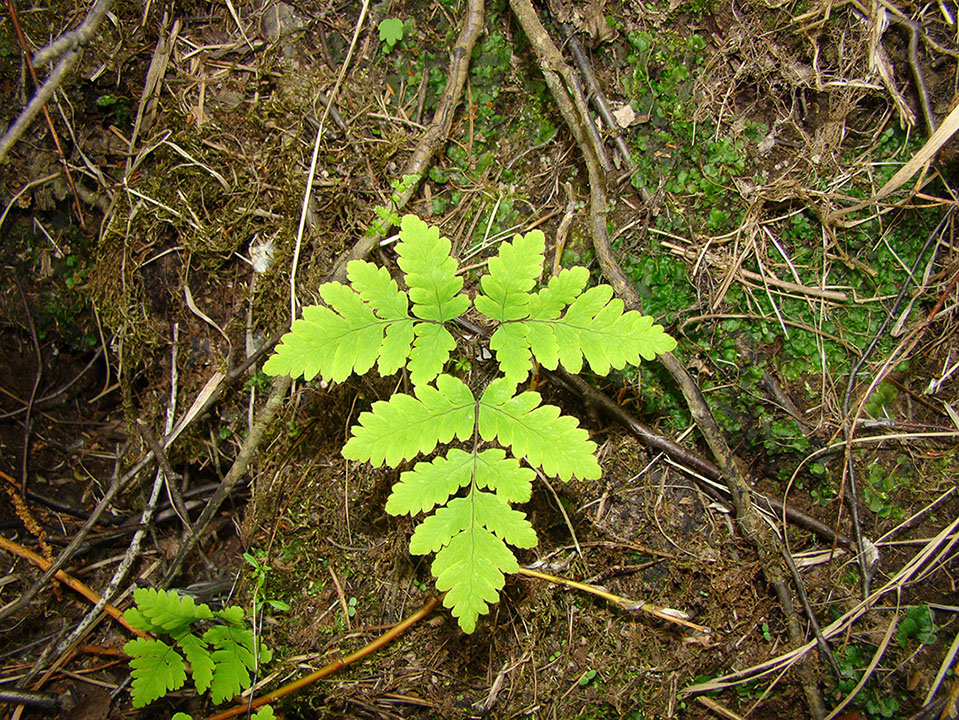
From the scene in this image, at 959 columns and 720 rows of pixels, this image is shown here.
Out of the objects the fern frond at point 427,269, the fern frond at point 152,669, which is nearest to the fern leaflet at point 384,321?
the fern frond at point 427,269

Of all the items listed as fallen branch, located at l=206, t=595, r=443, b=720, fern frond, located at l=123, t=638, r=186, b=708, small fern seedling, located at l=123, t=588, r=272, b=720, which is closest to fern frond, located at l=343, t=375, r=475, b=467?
fallen branch, located at l=206, t=595, r=443, b=720

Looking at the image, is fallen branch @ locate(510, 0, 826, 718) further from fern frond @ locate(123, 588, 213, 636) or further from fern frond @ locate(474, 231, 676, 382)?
fern frond @ locate(123, 588, 213, 636)

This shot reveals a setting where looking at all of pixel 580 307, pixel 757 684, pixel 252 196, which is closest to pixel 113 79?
pixel 252 196

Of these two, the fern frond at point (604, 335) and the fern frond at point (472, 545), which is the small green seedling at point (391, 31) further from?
the fern frond at point (472, 545)

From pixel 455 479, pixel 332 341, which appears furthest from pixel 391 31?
pixel 455 479

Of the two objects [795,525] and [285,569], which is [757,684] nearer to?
[795,525]
